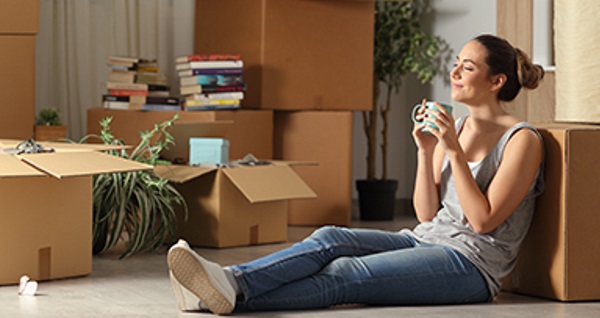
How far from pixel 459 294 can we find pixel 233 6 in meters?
2.48

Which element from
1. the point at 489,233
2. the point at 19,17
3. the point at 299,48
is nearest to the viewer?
the point at 489,233

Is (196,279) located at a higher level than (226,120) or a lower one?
lower

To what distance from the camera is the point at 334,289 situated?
7.57 ft

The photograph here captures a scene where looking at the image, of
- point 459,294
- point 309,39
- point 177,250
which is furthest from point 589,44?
point 309,39

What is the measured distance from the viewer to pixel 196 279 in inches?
86.0

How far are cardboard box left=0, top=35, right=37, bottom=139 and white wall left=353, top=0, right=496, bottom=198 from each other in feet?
6.21

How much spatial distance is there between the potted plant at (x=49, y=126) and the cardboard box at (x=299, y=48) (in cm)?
88

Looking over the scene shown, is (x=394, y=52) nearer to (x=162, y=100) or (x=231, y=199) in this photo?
(x=162, y=100)

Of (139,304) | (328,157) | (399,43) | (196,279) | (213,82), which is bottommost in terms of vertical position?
(139,304)

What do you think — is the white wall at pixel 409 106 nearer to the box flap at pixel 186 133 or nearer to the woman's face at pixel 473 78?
the box flap at pixel 186 133

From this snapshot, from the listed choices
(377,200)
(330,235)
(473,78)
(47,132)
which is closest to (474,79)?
(473,78)

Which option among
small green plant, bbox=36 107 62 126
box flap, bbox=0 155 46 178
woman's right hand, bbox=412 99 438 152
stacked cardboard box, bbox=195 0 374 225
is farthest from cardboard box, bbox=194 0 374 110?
woman's right hand, bbox=412 99 438 152

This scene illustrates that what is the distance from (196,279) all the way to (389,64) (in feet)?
9.50

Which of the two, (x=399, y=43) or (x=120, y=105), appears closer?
(x=120, y=105)
